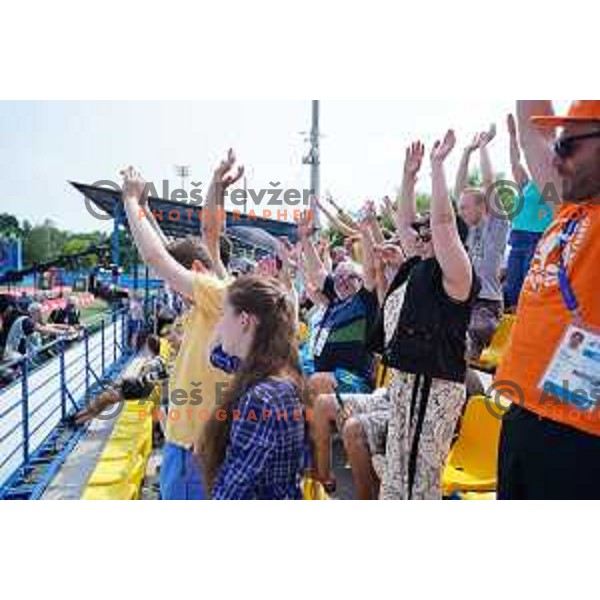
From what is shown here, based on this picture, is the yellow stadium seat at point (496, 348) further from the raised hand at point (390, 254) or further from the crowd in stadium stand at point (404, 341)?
the raised hand at point (390, 254)

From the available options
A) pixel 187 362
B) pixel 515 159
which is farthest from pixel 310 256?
pixel 187 362

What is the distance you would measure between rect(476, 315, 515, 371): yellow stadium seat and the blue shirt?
0.82 m

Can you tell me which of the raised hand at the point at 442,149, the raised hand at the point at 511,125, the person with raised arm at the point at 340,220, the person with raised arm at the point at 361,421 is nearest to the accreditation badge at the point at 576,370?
the raised hand at the point at 442,149

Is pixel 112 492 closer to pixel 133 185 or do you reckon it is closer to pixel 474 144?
pixel 133 185

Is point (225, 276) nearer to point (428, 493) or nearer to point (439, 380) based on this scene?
point (439, 380)

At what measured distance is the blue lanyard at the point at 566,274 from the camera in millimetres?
1641

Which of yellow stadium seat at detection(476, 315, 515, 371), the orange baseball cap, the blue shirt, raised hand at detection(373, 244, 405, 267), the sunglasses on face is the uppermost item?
the orange baseball cap

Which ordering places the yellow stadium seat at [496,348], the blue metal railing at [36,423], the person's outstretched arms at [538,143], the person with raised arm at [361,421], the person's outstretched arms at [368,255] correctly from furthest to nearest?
the yellow stadium seat at [496,348] → the blue metal railing at [36,423] → the person's outstretched arms at [368,255] → the person with raised arm at [361,421] → the person's outstretched arms at [538,143]

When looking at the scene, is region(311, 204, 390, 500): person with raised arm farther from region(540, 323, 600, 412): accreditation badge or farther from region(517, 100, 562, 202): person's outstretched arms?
region(517, 100, 562, 202): person's outstretched arms

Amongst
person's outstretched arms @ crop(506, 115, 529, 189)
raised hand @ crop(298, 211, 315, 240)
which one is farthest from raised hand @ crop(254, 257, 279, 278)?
person's outstretched arms @ crop(506, 115, 529, 189)

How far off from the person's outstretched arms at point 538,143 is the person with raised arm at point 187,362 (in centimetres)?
105

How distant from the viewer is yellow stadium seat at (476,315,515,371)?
159 inches

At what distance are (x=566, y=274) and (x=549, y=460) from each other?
458mm

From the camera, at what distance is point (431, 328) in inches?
94.1
